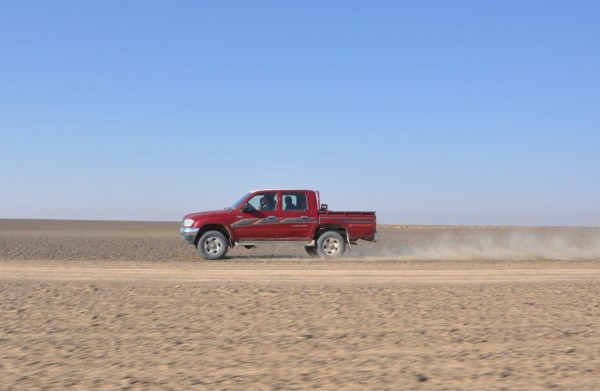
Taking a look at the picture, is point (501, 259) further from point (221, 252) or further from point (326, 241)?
point (221, 252)

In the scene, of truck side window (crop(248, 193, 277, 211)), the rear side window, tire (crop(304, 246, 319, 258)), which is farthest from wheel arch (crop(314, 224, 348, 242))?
truck side window (crop(248, 193, 277, 211))

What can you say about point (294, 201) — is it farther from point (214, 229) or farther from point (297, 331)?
point (297, 331)

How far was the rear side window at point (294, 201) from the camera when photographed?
17.6 metres

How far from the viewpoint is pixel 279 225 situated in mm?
17438

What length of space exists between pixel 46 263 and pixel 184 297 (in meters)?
7.18

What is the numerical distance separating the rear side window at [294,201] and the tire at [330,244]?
3.40 feet

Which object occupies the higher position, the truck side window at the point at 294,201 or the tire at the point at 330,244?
the truck side window at the point at 294,201

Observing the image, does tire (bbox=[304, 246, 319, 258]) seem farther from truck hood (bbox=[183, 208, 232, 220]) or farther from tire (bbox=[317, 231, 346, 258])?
truck hood (bbox=[183, 208, 232, 220])

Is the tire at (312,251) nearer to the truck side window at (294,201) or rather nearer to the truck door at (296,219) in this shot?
the truck door at (296,219)

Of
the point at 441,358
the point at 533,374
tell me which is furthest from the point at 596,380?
the point at 441,358

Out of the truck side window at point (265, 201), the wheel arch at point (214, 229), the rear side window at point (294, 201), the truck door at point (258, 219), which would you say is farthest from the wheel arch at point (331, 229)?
the wheel arch at point (214, 229)

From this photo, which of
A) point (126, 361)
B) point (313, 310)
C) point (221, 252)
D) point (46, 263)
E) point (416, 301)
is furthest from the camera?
point (221, 252)

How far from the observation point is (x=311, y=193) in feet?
57.7

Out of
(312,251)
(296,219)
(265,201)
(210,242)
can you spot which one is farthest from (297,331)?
(312,251)
